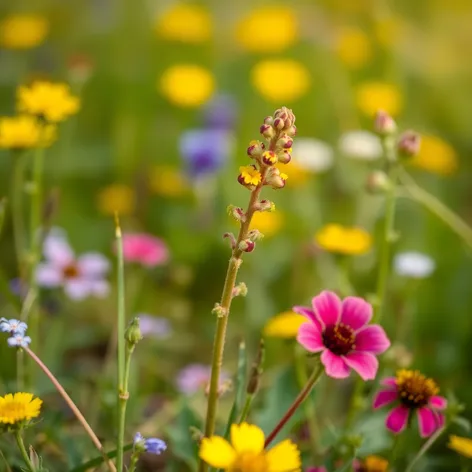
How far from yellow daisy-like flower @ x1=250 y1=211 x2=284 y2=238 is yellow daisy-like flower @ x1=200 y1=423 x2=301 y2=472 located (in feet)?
2.72

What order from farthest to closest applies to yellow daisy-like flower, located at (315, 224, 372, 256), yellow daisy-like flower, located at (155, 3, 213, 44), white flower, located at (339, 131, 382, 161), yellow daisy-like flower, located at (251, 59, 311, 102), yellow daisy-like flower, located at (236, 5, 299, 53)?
yellow daisy-like flower, located at (155, 3, 213, 44) < yellow daisy-like flower, located at (236, 5, 299, 53) < yellow daisy-like flower, located at (251, 59, 311, 102) < white flower, located at (339, 131, 382, 161) < yellow daisy-like flower, located at (315, 224, 372, 256)

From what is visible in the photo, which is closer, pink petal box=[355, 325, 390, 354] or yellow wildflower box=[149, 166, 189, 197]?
→ pink petal box=[355, 325, 390, 354]

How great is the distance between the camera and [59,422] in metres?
0.81

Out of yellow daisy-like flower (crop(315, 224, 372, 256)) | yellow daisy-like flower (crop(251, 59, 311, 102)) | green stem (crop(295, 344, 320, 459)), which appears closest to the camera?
green stem (crop(295, 344, 320, 459))

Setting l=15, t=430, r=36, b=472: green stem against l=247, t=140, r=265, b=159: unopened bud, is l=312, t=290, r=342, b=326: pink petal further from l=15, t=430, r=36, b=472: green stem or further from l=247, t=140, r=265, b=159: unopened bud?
l=15, t=430, r=36, b=472: green stem

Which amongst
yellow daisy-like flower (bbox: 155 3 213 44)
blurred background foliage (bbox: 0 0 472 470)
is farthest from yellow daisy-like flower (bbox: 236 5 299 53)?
yellow daisy-like flower (bbox: 155 3 213 44)

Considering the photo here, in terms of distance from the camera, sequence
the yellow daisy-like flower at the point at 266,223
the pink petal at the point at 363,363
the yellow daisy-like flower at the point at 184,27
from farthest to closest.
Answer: the yellow daisy-like flower at the point at 184,27, the yellow daisy-like flower at the point at 266,223, the pink petal at the point at 363,363

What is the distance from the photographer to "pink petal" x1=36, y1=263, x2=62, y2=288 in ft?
3.48

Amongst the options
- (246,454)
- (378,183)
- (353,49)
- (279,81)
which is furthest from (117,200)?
(246,454)

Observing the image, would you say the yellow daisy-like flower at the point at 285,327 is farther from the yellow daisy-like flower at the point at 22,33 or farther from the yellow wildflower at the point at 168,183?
the yellow daisy-like flower at the point at 22,33

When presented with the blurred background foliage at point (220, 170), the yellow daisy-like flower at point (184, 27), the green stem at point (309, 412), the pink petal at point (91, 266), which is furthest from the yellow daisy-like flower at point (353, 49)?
the green stem at point (309, 412)

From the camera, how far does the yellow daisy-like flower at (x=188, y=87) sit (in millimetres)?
1759

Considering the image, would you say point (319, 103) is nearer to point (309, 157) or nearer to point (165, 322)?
point (309, 157)

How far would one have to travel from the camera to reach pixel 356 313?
2.21 ft
